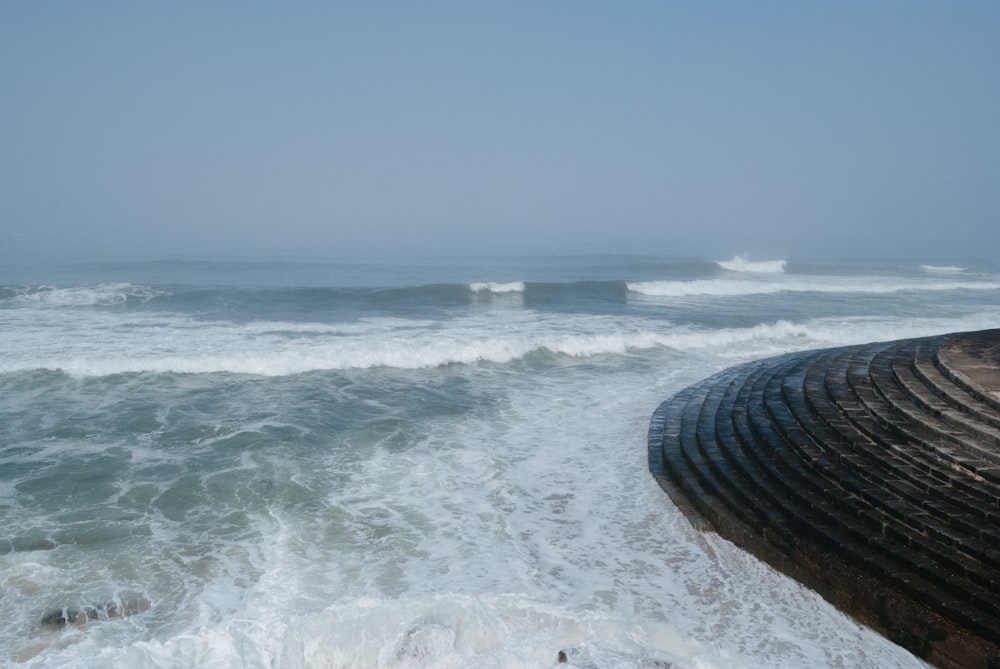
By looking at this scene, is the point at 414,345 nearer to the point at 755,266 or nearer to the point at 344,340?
the point at 344,340

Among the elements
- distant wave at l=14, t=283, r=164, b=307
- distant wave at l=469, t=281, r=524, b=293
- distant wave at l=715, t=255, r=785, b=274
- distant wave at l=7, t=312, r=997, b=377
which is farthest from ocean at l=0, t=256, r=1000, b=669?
distant wave at l=715, t=255, r=785, b=274

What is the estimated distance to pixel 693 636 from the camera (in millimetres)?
5109

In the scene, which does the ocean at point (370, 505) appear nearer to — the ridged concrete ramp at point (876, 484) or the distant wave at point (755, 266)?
the ridged concrete ramp at point (876, 484)

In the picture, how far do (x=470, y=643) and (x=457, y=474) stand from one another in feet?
11.8

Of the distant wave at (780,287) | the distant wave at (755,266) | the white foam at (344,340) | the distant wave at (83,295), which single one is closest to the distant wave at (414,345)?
the white foam at (344,340)

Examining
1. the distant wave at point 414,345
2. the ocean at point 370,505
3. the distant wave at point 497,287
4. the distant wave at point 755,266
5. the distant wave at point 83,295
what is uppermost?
the distant wave at point 755,266

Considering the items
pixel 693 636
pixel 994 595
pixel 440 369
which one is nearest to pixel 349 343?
pixel 440 369

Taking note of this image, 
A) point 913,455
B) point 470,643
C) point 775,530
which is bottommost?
point 470,643

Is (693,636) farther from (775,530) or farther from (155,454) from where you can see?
(155,454)

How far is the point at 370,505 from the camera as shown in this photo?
754 cm

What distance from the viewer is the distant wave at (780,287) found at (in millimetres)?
30453

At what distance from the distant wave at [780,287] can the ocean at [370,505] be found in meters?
10.8

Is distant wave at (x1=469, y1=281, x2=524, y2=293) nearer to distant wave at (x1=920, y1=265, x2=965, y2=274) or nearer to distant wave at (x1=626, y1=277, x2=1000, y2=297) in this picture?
distant wave at (x1=626, y1=277, x2=1000, y2=297)

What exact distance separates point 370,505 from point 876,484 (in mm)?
5392
